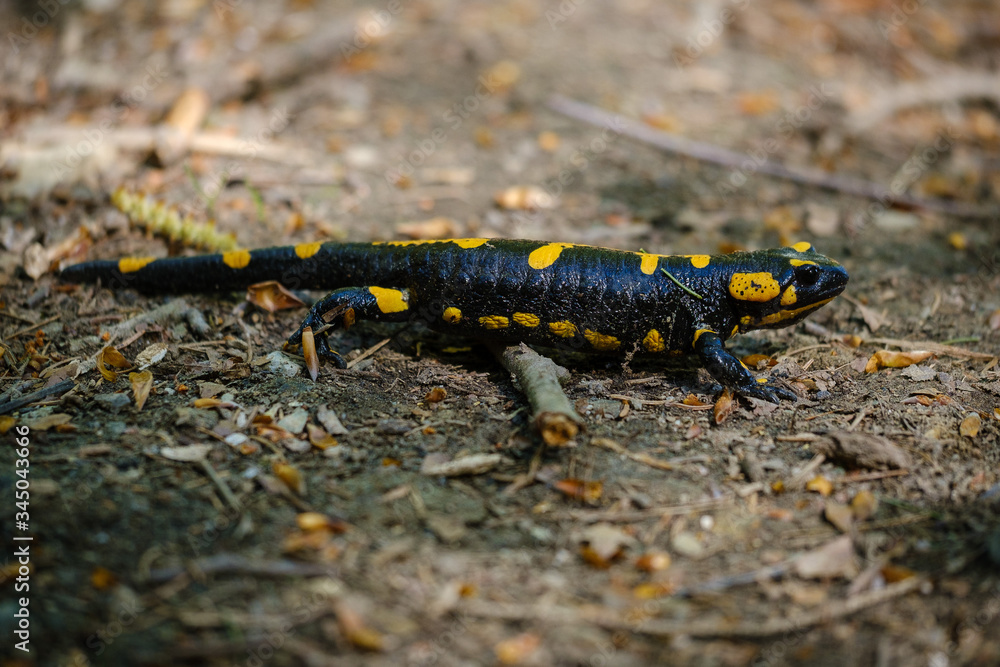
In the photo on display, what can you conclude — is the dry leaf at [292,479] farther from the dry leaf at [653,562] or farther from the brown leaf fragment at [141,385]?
the dry leaf at [653,562]


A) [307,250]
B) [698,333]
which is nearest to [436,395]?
[307,250]

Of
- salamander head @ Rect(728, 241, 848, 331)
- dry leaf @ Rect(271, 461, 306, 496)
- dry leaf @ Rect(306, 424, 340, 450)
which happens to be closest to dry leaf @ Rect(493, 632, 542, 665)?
dry leaf @ Rect(271, 461, 306, 496)

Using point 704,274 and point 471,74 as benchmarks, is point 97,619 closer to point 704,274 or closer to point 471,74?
point 704,274

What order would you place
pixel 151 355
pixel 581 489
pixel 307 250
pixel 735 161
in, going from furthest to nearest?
pixel 735 161 < pixel 307 250 < pixel 151 355 < pixel 581 489

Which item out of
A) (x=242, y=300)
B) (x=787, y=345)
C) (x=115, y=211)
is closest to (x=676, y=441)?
(x=787, y=345)

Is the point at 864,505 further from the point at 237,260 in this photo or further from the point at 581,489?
the point at 237,260

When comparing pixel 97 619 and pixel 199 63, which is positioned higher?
pixel 199 63
